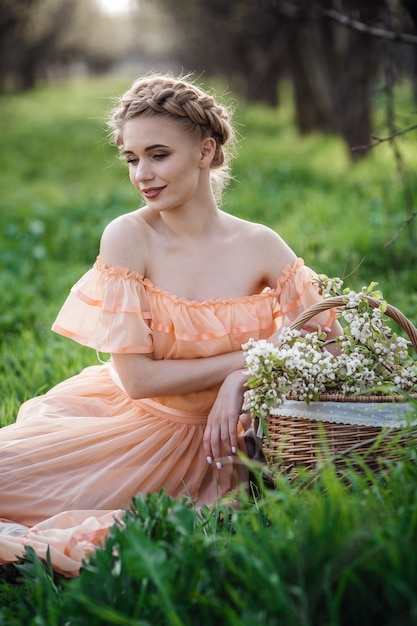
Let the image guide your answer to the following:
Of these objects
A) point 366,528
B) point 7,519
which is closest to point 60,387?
point 7,519

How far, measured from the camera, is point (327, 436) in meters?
2.45

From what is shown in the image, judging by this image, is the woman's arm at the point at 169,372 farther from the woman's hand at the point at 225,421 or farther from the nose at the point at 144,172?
the nose at the point at 144,172

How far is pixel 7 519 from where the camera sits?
9.13 feet

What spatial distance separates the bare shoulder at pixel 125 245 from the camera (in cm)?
290

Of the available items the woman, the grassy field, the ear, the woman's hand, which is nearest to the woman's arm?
the woman

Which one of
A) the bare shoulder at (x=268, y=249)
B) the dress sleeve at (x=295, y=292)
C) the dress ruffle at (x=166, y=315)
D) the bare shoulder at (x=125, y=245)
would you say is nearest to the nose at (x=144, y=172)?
the bare shoulder at (x=125, y=245)

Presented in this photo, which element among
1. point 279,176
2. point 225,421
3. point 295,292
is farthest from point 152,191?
point 279,176

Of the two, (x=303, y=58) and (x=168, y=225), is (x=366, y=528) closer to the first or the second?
(x=168, y=225)

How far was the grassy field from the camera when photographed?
68.1 inches

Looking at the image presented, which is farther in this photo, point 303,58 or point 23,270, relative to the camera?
point 303,58

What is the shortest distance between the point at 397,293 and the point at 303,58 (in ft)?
31.1

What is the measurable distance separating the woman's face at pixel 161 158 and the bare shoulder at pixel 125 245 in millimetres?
114

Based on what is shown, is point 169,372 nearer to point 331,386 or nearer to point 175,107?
point 331,386

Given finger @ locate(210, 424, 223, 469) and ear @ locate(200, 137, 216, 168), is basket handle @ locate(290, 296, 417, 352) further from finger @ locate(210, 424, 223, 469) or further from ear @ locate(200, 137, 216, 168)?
ear @ locate(200, 137, 216, 168)
